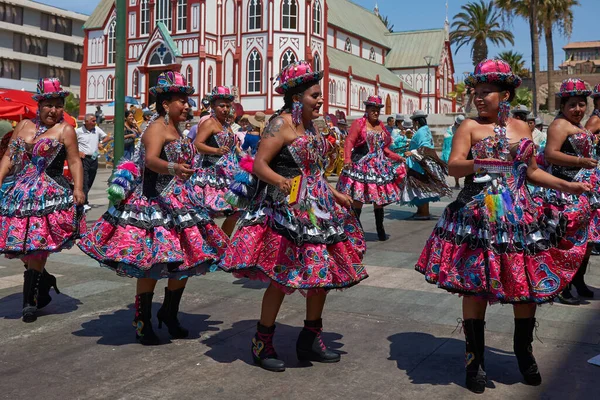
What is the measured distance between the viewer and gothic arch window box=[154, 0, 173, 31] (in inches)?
1767

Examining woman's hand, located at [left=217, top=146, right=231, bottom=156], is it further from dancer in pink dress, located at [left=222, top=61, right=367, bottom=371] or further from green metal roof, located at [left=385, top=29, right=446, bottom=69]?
green metal roof, located at [left=385, top=29, right=446, bottom=69]

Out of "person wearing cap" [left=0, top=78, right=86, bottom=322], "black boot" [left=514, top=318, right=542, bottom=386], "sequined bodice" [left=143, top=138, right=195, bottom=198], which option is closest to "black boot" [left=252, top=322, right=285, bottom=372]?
"sequined bodice" [left=143, top=138, right=195, bottom=198]

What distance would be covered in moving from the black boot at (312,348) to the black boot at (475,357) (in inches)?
40.0

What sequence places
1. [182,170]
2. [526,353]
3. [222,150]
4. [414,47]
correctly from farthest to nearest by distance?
1. [414,47]
2. [222,150]
3. [182,170]
4. [526,353]

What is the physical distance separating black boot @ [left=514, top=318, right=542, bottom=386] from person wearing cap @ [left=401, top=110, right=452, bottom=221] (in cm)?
809

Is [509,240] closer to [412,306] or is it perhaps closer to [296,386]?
[296,386]

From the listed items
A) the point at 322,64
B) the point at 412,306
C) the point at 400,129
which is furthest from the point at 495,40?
the point at 412,306

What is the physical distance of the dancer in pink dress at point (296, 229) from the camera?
4.60 metres

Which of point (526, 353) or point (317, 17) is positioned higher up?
point (317, 17)

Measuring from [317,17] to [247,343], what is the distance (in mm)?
40134

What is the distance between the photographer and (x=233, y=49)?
43.2m

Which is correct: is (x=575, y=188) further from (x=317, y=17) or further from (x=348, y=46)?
(x=348, y=46)

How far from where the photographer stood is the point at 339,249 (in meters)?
4.71

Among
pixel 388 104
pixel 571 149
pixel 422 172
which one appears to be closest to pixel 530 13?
pixel 388 104
